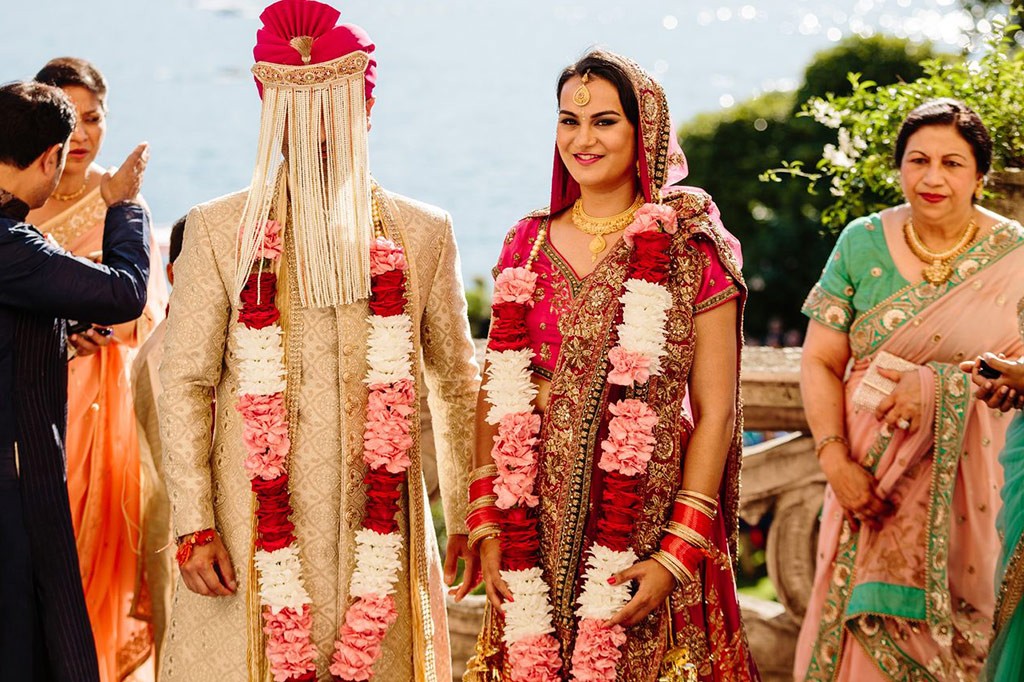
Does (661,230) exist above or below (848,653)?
above

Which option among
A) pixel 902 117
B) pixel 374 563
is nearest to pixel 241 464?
pixel 374 563

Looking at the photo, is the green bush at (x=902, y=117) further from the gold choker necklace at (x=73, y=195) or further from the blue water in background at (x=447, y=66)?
the blue water in background at (x=447, y=66)

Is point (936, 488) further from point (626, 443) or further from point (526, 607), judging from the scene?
point (526, 607)

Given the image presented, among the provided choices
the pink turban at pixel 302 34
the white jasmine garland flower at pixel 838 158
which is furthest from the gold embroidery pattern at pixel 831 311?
the pink turban at pixel 302 34

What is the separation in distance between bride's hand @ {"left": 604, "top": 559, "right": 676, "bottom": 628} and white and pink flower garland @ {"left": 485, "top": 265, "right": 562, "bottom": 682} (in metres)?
0.17

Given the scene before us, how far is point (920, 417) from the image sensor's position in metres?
3.31

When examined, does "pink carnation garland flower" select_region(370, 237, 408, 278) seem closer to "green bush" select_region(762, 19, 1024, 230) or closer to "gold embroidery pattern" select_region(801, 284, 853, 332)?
"gold embroidery pattern" select_region(801, 284, 853, 332)

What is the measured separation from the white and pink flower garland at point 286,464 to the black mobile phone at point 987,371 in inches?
53.5

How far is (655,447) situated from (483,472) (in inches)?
16.3

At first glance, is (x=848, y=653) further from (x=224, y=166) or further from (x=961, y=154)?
(x=224, y=166)

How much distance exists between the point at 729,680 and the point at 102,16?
1475 cm

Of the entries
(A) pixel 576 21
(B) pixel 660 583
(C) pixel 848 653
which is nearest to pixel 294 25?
(B) pixel 660 583

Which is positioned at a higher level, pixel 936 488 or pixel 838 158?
pixel 838 158

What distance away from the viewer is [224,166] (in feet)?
37.4
